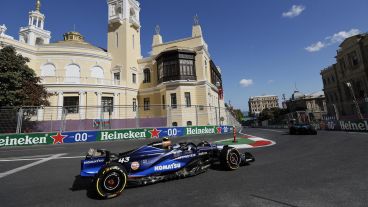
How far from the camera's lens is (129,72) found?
33.1 meters

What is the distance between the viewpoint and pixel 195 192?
181 inches

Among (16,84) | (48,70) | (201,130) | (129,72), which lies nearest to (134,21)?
(129,72)

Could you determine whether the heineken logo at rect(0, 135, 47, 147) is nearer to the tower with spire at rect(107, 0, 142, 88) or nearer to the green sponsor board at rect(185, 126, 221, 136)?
the green sponsor board at rect(185, 126, 221, 136)

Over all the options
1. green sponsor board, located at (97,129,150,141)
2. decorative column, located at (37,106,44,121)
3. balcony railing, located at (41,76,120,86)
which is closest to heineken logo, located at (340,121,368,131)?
green sponsor board, located at (97,129,150,141)

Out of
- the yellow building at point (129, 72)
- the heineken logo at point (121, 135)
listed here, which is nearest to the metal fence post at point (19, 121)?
the heineken logo at point (121, 135)

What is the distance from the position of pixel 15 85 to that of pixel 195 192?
22.2 meters

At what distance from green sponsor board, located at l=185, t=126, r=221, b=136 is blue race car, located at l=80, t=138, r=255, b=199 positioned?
38.4 ft

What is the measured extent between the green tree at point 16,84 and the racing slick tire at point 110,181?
19574 millimetres

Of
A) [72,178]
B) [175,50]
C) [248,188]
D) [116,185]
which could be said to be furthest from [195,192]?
[175,50]

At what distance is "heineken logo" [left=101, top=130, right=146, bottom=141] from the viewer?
626 inches

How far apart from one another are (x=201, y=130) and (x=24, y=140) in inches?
550

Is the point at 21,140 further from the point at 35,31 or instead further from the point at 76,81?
the point at 35,31

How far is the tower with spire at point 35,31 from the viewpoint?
167 feet

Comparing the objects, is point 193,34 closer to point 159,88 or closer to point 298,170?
point 159,88
